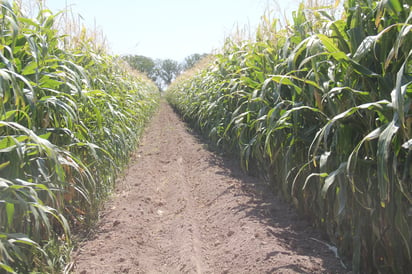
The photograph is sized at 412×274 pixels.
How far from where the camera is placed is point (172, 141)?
8.77 metres

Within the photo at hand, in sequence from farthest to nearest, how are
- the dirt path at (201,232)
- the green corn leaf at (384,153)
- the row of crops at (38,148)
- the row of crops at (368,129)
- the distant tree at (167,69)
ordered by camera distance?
the distant tree at (167,69) < the dirt path at (201,232) < the row of crops at (38,148) < the row of crops at (368,129) < the green corn leaf at (384,153)

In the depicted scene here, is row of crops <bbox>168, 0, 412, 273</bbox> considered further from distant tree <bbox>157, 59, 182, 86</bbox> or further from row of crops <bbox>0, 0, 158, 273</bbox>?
distant tree <bbox>157, 59, 182, 86</bbox>

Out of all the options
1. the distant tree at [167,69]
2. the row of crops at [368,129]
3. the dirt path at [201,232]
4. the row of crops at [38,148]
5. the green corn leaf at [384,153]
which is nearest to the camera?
the green corn leaf at [384,153]

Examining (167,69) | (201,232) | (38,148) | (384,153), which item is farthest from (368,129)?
(167,69)

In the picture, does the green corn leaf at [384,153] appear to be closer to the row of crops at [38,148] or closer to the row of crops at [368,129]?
the row of crops at [368,129]

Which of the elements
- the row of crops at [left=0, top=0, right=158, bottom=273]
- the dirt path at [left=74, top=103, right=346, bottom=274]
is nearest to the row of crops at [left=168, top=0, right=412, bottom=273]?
the dirt path at [left=74, top=103, right=346, bottom=274]

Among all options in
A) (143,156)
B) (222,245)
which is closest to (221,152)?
(143,156)

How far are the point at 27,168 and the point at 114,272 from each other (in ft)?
2.87

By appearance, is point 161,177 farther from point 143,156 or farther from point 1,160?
point 1,160

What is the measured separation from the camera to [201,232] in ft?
11.0

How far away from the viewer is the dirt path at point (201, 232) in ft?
8.45

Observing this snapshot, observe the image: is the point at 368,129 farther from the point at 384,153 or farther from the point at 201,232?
the point at 201,232

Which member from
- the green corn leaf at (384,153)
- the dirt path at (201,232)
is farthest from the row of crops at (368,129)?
the dirt path at (201,232)

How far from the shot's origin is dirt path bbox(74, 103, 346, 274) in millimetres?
2574
